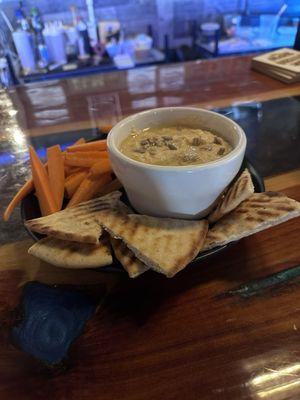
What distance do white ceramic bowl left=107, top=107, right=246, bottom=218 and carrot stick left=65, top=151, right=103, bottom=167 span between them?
183 millimetres

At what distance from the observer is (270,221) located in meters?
0.95

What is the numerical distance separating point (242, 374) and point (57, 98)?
2124 millimetres

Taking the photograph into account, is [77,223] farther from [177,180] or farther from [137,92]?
[137,92]

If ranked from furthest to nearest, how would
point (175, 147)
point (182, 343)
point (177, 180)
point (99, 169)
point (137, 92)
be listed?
point (137, 92) → point (99, 169) → point (175, 147) → point (177, 180) → point (182, 343)

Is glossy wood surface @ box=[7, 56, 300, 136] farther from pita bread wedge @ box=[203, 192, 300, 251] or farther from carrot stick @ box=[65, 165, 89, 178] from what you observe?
pita bread wedge @ box=[203, 192, 300, 251]

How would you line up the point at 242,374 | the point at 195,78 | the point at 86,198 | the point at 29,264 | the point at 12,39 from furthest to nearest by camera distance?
the point at 12,39 → the point at 195,78 → the point at 86,198 → the point at 29,264 → the point at 242,374

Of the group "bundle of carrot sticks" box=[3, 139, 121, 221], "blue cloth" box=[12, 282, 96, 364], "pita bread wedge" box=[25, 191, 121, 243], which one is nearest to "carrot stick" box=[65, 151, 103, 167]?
"bundle of carrot sticks" box=[3, 139, 121, 221]

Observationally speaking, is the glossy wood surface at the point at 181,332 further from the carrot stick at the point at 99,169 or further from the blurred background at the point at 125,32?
the blurred background at the point at 125,32

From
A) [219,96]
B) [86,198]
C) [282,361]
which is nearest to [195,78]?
[219,96]

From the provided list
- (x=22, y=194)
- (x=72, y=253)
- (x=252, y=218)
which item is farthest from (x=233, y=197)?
(x=22, y=194)

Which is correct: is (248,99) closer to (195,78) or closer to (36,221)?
(195,78)

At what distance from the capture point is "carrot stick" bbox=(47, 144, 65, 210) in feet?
4.04

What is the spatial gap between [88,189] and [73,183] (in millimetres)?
81

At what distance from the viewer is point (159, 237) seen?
3.10 feet
